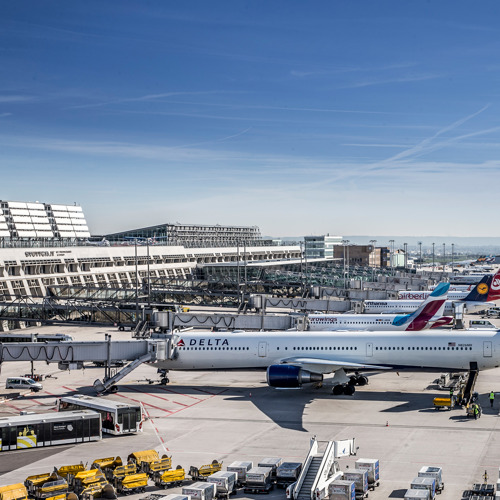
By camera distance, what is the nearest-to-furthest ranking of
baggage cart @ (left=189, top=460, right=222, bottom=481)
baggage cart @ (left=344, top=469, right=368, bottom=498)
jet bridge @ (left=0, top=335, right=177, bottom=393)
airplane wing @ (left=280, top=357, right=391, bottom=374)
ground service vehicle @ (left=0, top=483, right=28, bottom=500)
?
ground service vehicle @ (left=0, top=483, right=28, bottom=500) → baggage cart @ (left=344, top=469, right=368, bottom=498) → baggage cart @ (left=189, top=460, right=222, bottom=481) → airplane wing @ (left=280, top=357, right=391, bottom=374) → jet bridge @ (left=0, top=335, right=177, bottom=393)

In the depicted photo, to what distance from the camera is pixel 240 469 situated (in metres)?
31.2

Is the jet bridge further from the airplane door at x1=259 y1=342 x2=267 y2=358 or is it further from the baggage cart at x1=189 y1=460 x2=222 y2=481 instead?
the baggage cart at x1=189 y1=460 x2=222 y2=481

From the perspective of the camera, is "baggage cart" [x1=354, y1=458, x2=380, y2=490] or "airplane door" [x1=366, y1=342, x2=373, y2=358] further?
"airplane door" [x1=366, y1=342, x2=373, y2=358]

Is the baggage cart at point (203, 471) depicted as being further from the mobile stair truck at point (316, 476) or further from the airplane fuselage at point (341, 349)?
the airplane fuselage at point (341, 349)

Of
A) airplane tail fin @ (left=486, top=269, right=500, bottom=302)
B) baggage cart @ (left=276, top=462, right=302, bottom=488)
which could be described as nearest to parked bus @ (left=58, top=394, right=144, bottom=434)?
baggage cart @ (left=276, top=462, right=302, bottom=488)

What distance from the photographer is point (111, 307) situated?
91.6 metres

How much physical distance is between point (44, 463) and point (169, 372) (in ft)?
91.2

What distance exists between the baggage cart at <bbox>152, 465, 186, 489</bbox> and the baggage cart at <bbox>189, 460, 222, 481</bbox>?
0.49 metres

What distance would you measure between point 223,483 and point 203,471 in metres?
2.55

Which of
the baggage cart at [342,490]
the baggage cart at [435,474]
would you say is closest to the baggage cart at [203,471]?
the baggage cart at [342,490]

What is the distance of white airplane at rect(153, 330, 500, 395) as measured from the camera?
50.2m

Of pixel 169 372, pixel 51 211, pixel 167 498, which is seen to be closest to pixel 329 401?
pixel 169 372

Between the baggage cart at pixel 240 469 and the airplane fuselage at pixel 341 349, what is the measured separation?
823 inches

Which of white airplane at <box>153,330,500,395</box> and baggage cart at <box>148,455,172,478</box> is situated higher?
white airplane at <box>153,330,500,395</box>
